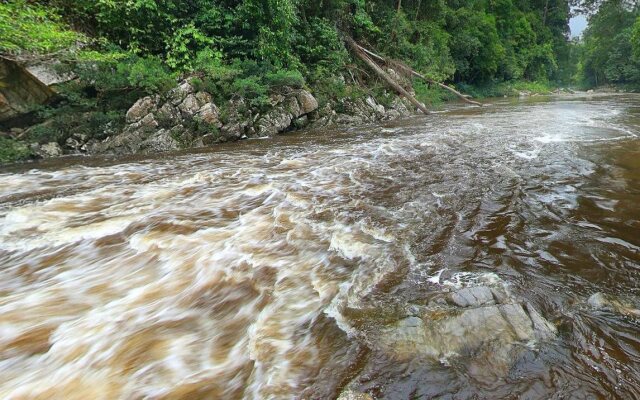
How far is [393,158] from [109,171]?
18.2 feet

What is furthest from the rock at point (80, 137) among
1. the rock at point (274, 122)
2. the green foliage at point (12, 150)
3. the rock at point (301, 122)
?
the rock at point (301, 122)

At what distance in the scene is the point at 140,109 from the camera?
8.52m

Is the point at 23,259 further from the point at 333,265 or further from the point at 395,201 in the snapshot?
the point at 395,201

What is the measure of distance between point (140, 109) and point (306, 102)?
4.99 m

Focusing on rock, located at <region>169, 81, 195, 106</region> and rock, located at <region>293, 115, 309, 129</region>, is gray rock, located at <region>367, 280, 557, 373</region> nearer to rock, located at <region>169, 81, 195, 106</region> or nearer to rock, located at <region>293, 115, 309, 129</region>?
rock, located at <region>169, 81, 195, 106</region>

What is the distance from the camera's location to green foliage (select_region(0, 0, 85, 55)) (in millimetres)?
6684

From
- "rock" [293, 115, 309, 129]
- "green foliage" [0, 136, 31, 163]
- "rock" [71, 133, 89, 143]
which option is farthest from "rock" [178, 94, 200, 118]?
"green foliage" [0, 136, 31, 163]

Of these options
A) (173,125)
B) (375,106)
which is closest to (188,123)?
(173,125)

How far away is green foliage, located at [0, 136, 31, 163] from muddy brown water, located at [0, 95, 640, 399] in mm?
1561

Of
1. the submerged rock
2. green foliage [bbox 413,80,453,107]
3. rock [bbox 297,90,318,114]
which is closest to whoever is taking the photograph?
the submerged rock

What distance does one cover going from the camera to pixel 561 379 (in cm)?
186

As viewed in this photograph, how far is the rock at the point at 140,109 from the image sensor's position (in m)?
8.43

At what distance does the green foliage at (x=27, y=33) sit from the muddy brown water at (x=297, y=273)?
2.92 meters

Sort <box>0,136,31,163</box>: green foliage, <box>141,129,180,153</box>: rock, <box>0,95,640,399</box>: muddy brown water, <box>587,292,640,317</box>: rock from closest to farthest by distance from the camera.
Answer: <box>0,95,640,399</box>: muddy brown water → <box>587,292,640,317</box>: rock → <box>0,136,31,163</box>: green foliage → <box>141,129,180,153</box>: rock
